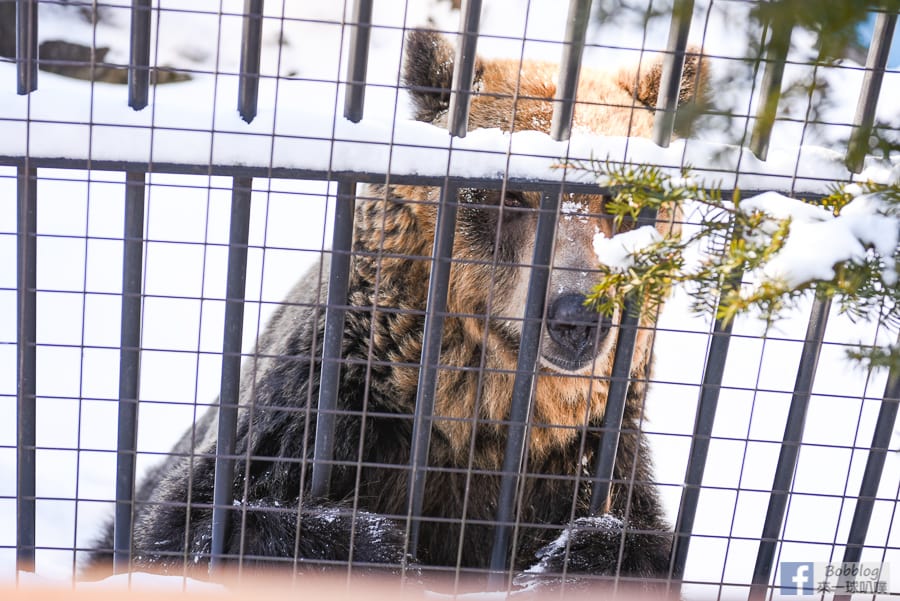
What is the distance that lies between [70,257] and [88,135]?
18.4 feet

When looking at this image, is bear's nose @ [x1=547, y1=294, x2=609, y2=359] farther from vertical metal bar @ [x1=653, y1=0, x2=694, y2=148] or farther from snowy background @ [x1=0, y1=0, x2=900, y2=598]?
vertical metal bar @ [x1=653, y1=0, x2=694, y2=148]

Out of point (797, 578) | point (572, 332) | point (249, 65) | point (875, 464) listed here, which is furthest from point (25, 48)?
point (797, 578)

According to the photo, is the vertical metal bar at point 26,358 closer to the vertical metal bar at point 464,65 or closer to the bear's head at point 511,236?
the vertical metal bar at point 464,65

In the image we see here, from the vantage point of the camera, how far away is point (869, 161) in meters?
2.43

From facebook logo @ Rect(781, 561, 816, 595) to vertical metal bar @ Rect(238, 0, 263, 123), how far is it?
6.91ft

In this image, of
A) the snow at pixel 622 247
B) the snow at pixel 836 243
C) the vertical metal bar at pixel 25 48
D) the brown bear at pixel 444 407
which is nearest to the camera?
the snow at pixel 836 243

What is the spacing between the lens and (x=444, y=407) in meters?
3.32

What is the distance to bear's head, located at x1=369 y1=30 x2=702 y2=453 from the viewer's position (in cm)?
291

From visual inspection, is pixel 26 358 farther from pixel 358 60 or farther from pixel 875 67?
pixel 875 67

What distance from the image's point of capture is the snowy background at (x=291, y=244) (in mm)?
2250

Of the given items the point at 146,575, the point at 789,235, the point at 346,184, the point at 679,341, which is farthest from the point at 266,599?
the point at 679,341

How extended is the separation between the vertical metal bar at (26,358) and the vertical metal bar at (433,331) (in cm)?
106

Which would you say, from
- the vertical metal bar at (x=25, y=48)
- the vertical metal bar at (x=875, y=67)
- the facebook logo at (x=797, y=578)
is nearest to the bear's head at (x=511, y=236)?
the vertical metal bar at (x=875, y=67)

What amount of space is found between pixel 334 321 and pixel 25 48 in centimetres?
107
